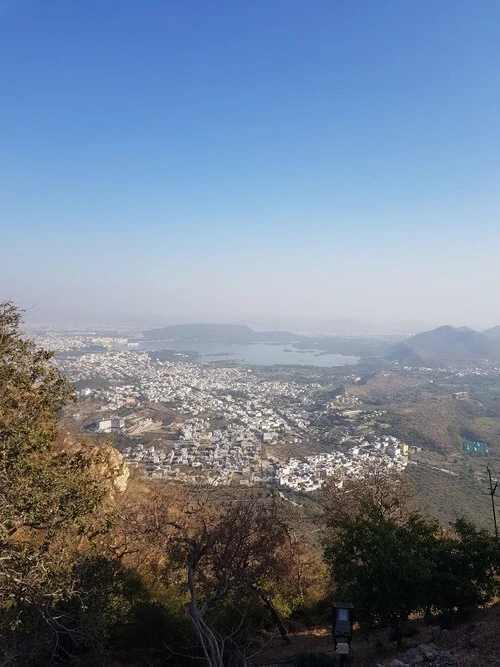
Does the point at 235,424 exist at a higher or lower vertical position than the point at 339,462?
lower

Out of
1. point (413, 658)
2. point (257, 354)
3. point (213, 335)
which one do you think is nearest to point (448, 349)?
point (257, 354)

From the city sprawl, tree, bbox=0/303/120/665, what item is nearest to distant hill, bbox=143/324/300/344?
the city sprawl

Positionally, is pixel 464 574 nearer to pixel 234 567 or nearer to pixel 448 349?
pixel 234 567

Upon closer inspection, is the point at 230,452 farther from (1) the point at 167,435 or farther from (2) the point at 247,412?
(2) the point at 247,412

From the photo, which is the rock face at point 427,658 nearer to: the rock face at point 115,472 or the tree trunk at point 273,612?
the tree trunk at point 273,612

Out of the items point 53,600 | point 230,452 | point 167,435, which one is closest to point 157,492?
point 53,600

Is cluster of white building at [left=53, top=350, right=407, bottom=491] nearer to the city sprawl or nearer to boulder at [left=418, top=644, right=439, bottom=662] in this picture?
the city sprawl
